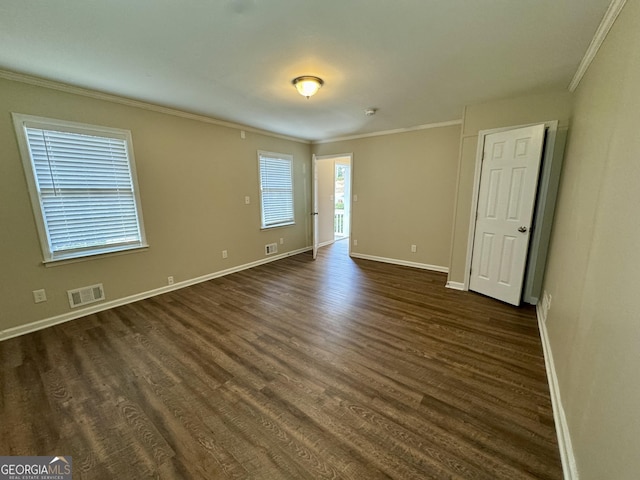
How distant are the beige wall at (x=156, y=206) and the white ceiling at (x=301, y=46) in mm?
319

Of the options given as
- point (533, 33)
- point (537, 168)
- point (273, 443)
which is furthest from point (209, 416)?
point (537, 168)

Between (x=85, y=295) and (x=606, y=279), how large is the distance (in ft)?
14.4

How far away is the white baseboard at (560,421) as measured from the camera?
1.24m

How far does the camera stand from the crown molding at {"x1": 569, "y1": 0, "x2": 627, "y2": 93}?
1444 millimetres

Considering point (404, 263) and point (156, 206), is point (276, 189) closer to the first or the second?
point (156, 206)

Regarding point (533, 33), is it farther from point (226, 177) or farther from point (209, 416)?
point (226, 177)

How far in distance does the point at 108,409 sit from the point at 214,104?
10.5ft

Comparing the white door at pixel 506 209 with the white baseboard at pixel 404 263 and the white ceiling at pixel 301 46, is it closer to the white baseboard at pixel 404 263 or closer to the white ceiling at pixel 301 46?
the white ceiling at pixel 301 46

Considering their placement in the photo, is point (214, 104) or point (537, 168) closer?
point (537, 168)

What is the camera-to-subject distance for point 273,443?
145cm

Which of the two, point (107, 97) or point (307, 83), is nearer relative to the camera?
point (307, 83)

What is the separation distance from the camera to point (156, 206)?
3359 mm

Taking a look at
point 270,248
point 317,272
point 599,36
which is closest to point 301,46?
point 599,36

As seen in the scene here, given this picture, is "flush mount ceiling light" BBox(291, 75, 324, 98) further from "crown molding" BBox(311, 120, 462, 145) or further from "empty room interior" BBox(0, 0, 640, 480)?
"crown molding" BBox(311, 120, 462, 145)
